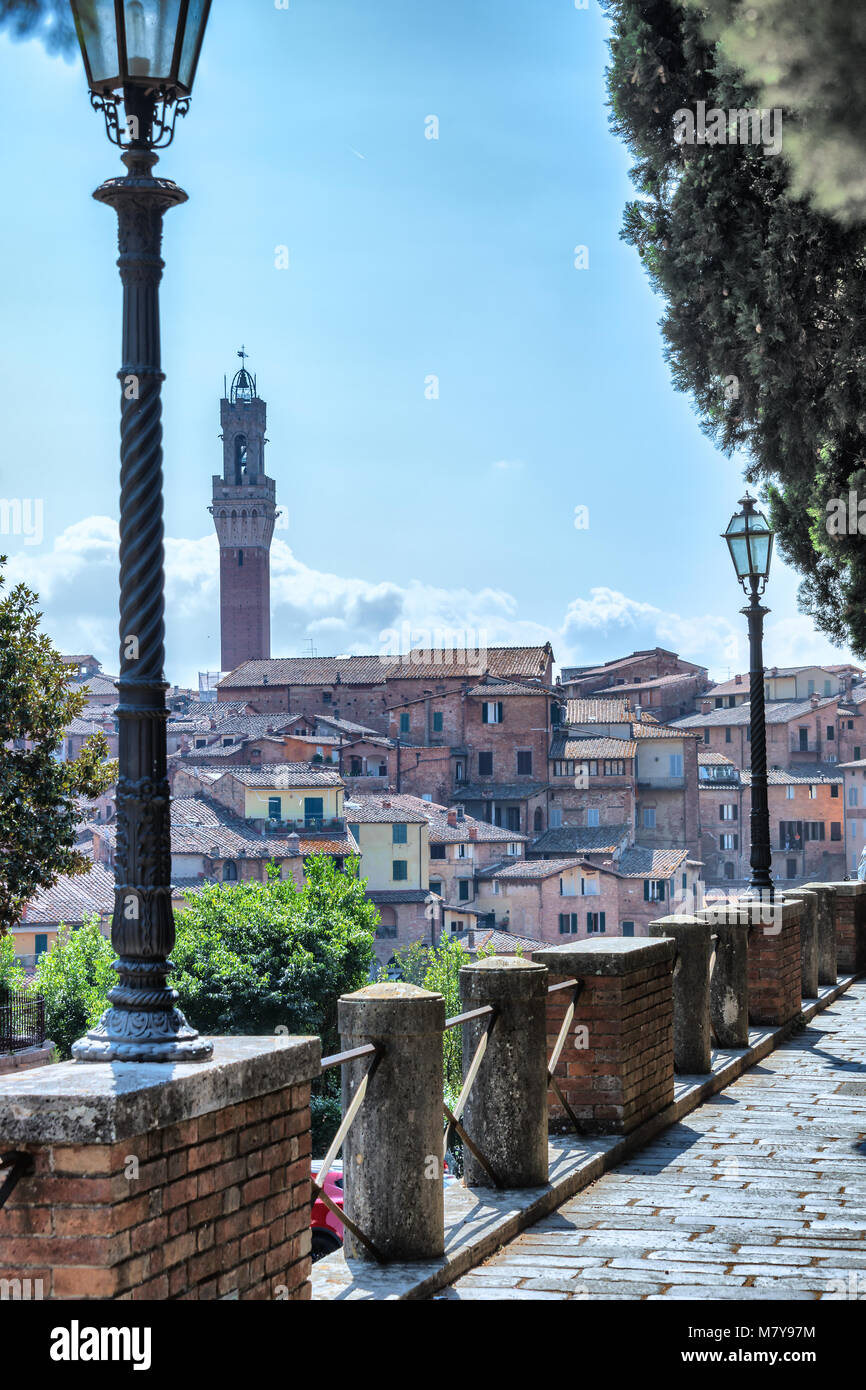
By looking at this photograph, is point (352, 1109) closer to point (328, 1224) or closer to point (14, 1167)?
point (14, 1167)

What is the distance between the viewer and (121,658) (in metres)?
3.59

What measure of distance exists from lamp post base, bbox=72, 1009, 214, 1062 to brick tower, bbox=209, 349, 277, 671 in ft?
365

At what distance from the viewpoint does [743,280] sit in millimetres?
9742

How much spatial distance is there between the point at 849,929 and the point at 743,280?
8703 millimetres

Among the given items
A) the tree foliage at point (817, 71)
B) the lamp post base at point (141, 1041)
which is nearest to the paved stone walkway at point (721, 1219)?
the lamp post base at point (141, 1041)

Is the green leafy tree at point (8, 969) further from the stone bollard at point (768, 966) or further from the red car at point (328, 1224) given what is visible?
the stone bollard at point (768, 966)

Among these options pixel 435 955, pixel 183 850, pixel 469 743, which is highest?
pixel 469 743

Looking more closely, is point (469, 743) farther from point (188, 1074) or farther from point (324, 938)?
point (188, 1074)

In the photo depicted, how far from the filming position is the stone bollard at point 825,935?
551 inches

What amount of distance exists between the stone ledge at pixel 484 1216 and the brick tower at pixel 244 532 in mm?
108120

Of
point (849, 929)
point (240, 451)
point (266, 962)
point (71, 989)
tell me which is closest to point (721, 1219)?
point (849, 929)

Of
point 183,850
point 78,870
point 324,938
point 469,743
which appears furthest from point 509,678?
point 78,870

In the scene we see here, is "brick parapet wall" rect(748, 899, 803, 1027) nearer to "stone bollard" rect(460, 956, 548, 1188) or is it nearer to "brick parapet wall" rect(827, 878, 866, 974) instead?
"brick parapet wall" rect(827, 878, 866, 974)

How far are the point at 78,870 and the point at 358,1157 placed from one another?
61.8 feet
